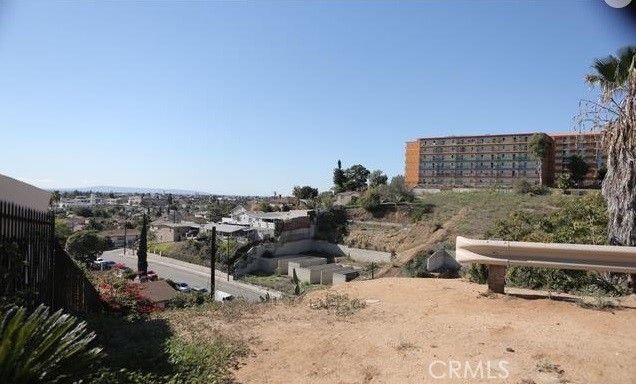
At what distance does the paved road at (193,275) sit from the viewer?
124 feet

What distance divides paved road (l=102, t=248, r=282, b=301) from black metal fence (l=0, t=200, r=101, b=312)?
26366 mm

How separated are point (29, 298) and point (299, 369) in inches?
114

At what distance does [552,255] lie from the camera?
5941 millimetres

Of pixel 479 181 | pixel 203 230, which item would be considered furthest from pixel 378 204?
pixel 479 181

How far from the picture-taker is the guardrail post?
6371mm

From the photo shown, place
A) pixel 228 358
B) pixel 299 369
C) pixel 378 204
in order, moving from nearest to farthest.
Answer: pixel 299 369 → pixel 228 358 → pixel 378 204

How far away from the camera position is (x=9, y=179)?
5066mm

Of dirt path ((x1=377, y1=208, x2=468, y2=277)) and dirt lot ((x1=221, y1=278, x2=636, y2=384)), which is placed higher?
dirt lot ((x1=221, y1=278, x2=636, y2=384))

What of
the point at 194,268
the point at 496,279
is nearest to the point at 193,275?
the point at 194,268

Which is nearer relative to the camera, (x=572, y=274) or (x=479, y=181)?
(x=572, y=274)

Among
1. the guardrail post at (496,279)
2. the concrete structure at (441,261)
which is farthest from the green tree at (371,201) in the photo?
the guardrail post at (496,279)

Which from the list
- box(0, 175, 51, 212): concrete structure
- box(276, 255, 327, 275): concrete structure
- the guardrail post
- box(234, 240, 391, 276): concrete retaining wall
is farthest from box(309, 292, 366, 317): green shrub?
box(234, 240, 391, 276): concrete retaining wall

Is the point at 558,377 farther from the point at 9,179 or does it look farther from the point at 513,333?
the point at 9,179

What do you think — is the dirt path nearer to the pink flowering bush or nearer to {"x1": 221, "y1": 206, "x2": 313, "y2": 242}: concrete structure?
{"x1": 221, "y1": 206, "x2": 313, "y2": 242}: concrete structure
